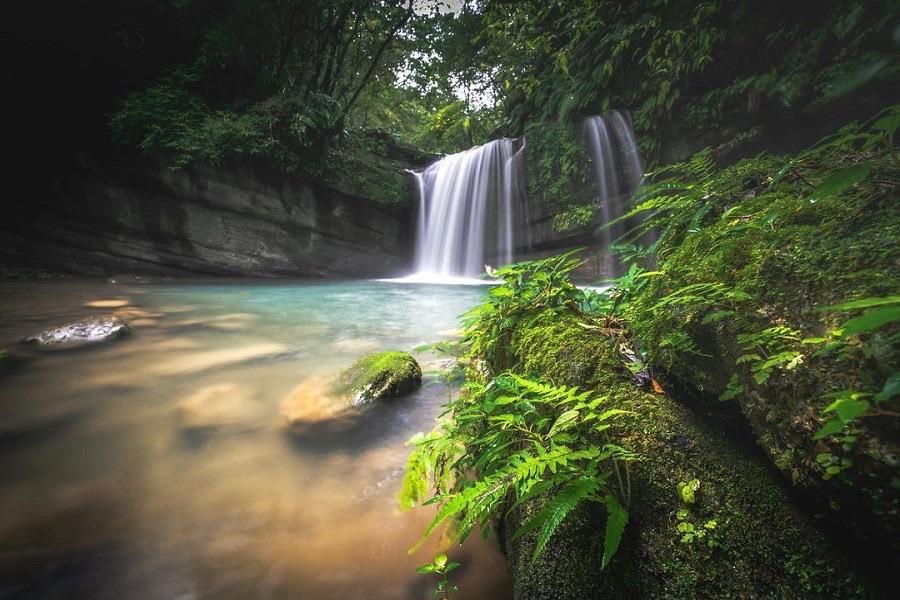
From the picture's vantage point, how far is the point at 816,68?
21.1 ft

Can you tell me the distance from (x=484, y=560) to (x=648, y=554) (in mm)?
773

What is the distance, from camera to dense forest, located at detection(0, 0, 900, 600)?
1000 mm

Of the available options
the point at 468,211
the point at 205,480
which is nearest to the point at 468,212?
the point at 468,211

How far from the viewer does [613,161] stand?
9.87m

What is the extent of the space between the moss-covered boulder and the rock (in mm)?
5823

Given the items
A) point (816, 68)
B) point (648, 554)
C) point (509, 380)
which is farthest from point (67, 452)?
point (816, 68)

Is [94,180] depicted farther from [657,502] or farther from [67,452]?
[657,502]

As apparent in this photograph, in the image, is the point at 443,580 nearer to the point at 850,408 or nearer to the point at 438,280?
the point at 850,408

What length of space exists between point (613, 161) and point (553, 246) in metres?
2.86

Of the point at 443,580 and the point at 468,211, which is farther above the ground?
the point at 468,211

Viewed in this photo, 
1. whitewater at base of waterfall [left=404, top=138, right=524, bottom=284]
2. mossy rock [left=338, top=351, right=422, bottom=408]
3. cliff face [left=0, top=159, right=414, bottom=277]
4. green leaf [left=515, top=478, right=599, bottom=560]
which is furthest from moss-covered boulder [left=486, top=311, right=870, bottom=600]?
cliff face [left=0, top=159, right=414, bottom=277]

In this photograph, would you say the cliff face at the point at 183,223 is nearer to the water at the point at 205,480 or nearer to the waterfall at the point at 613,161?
the water at the point at 205,480

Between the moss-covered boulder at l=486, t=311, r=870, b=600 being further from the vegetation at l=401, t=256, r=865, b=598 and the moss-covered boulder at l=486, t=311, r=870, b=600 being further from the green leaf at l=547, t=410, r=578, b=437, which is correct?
the green leaf at l=547, t=410, r=578, b=437

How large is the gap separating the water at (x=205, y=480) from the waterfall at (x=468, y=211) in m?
9.03
